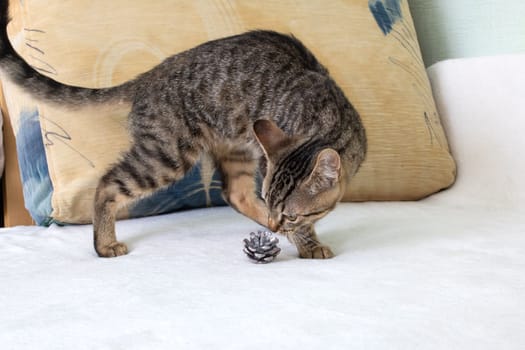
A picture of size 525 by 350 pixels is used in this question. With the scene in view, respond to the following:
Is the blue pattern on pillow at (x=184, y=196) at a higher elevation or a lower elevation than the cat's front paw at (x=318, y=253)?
higher

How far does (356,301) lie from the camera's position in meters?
0.74

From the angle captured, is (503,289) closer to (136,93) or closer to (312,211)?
(312,211)

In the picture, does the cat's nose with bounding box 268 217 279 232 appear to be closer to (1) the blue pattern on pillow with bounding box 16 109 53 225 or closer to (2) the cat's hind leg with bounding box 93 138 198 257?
(2) the cat's hind leg with bounding box 93 138 198 257

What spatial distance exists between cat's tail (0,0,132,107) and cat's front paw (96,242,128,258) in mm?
293

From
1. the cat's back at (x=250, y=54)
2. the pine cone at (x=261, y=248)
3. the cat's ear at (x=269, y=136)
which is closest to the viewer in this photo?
the pine cone at (x=261, y=248)

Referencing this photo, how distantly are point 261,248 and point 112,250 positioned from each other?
28cm

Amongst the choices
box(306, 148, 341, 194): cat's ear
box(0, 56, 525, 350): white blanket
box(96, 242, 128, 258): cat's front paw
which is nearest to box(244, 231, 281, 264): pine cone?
box(0, 56, 525, 350): white blanket

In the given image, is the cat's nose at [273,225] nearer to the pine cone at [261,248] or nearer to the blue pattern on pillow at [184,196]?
the pine cone at [261,248]

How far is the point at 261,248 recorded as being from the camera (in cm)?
94

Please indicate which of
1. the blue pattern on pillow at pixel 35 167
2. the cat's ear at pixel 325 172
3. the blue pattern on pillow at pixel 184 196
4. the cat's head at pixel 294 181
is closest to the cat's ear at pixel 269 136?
the cat's head at pixel 294 181

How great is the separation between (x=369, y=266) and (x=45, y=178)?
2.32ft

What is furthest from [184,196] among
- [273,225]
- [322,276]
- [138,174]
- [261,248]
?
[322,276]

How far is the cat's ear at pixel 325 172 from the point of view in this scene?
0.96 m

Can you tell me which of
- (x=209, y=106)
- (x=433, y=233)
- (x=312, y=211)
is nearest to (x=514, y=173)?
(x=433, y=233)
